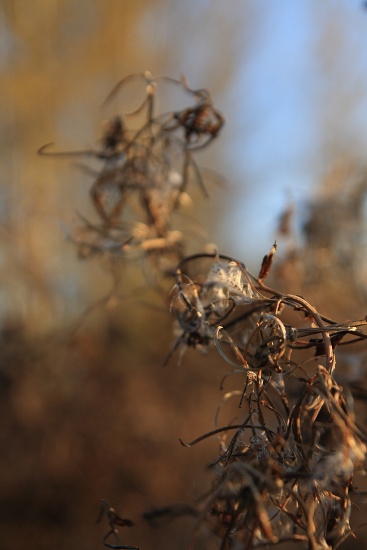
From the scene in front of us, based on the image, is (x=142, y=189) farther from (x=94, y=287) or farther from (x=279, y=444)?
(x=94, y=287)

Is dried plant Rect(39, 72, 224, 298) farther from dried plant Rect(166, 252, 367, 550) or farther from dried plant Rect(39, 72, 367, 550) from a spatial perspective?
dried plant Rect(166, 252, 367, 550)

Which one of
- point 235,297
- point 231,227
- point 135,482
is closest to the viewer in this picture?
point 235,297

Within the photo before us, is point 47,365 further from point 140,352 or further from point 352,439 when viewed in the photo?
point 352,439

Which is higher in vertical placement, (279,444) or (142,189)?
(142,189)

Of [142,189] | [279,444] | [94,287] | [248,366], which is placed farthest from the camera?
[94,287]

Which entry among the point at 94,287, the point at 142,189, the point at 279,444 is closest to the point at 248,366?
the point at 279,444

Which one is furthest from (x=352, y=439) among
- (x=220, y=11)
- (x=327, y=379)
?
(x=220, y=11)

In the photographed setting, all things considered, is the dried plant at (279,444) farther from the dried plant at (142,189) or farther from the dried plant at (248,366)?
the dried plant at (142,189)

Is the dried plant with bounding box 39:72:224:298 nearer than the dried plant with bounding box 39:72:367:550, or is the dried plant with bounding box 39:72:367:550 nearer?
the dried plant with bounding box 39:72:367:550

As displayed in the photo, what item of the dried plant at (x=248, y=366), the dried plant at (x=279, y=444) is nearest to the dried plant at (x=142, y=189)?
the dried plant at (x=248, y=366)

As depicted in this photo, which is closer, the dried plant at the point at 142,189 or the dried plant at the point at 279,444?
the dried plant at the point at 279,444

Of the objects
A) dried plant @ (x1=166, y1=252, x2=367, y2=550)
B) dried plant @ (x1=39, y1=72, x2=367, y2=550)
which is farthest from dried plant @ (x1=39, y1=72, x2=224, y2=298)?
dried plant @ (x1=166, y1=252, x2=367, y2=550)
